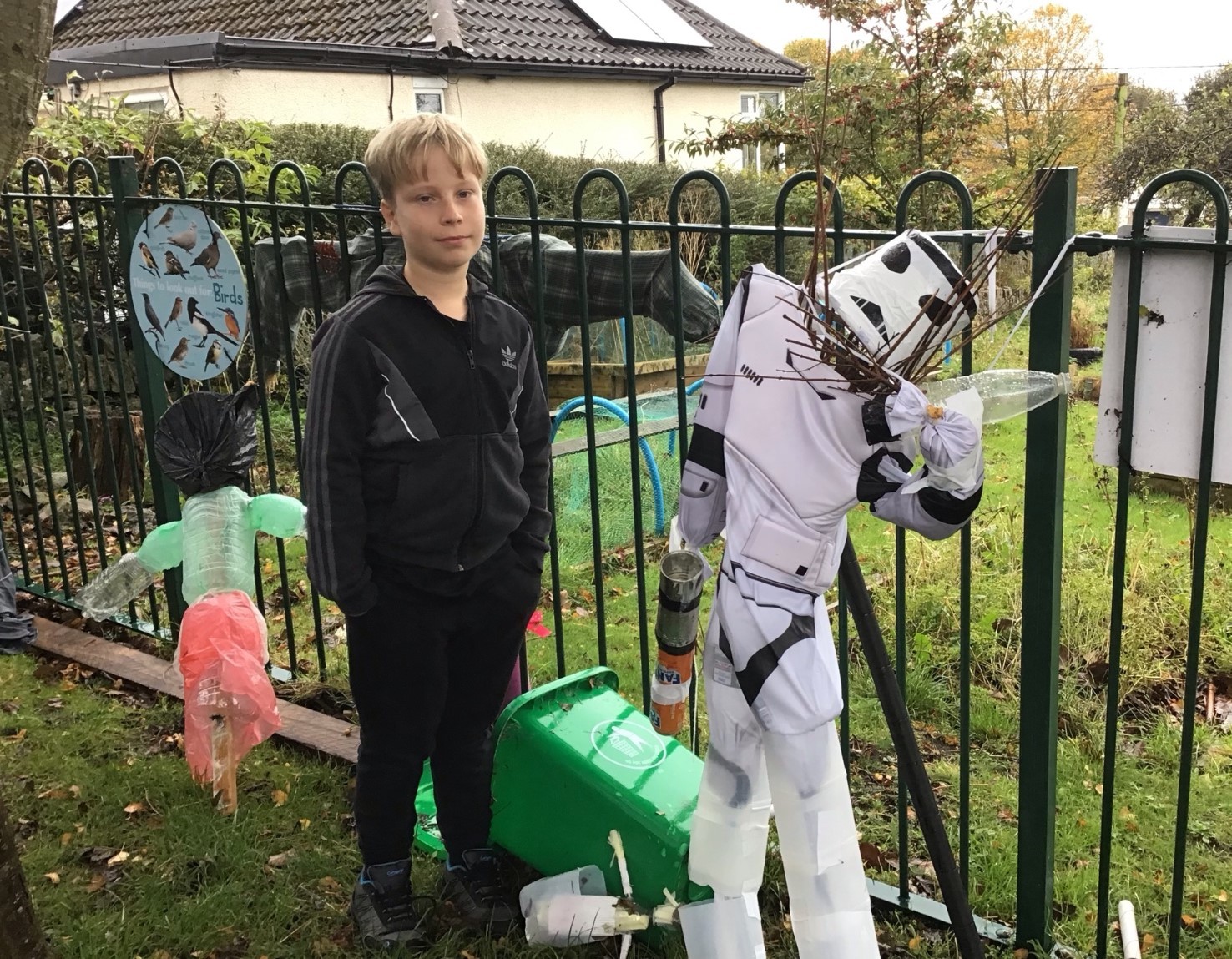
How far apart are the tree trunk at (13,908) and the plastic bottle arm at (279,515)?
3.70ft

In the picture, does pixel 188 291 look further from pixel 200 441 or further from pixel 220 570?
pixel 220 570

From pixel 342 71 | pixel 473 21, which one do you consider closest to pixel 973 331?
pixel 342 71

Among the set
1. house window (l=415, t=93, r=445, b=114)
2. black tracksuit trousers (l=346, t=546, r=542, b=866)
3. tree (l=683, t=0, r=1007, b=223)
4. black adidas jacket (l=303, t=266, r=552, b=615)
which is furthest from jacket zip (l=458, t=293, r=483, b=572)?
house window (l=415, t=93, r=445, b=114)

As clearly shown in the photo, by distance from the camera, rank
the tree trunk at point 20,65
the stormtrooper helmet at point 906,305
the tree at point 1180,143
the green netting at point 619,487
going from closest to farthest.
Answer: the stormtrooper helmet at point 906,305, the tree trunk at point 20,65, the green netting at point 619,487, the tree at point 1180,143

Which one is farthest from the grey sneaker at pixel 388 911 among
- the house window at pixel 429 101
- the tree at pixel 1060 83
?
the tree at pixel 1060 83

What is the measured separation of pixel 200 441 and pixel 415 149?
1420 millimetres

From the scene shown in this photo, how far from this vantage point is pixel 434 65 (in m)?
14.9

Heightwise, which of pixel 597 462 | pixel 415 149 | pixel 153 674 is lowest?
pixel 153 674

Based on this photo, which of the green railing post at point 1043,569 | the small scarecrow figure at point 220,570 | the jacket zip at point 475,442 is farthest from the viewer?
the small scarecrow figure at point 220,570

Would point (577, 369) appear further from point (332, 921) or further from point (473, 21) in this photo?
point (473, 21)

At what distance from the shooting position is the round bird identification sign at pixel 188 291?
11.7 ft

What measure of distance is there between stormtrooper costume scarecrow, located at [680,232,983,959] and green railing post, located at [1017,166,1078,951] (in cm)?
36

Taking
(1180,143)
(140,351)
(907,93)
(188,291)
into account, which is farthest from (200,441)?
(1180,143)

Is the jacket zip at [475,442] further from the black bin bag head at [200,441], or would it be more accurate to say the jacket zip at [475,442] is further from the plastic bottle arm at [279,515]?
the black bin bag head at [200,441]
